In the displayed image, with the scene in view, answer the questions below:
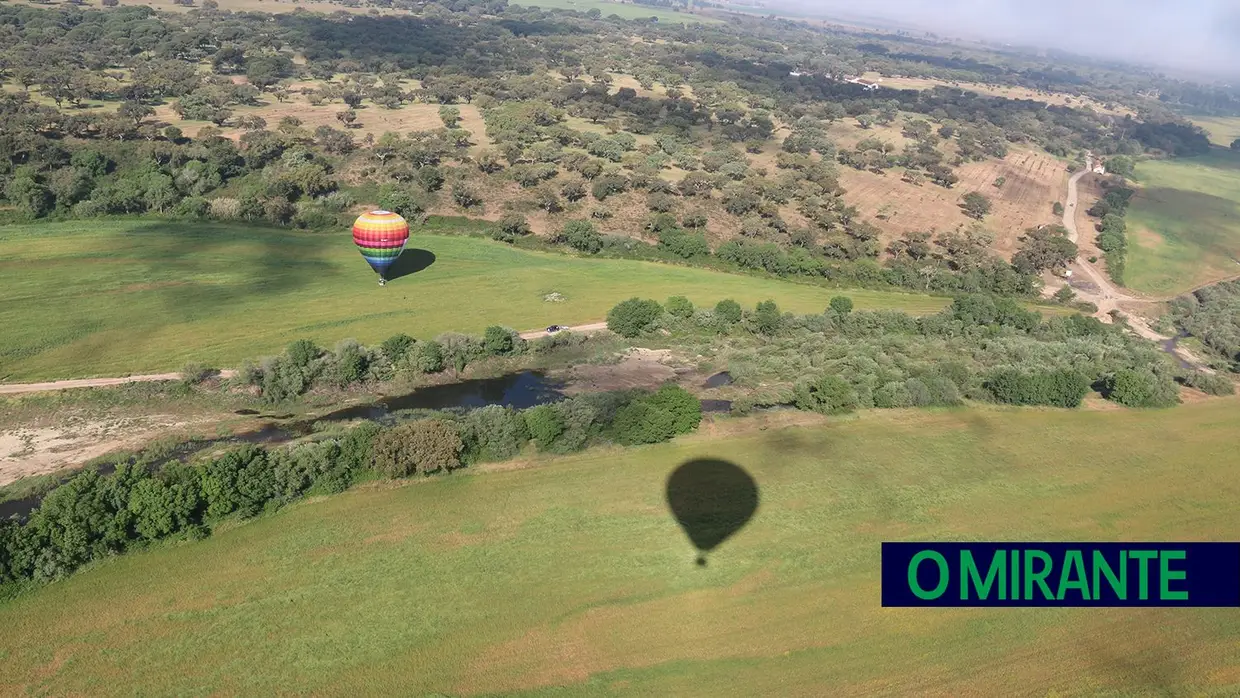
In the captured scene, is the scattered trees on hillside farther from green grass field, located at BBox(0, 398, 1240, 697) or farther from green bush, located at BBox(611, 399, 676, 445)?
green bush, located at BBox(611, 399, 676, 445)

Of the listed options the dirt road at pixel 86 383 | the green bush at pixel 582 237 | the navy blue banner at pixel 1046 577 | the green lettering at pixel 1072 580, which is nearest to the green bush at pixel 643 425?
the navy blue banner at pixel 1046 577

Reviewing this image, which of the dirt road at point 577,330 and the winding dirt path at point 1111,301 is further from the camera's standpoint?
the winding dirt path at point 1111,301

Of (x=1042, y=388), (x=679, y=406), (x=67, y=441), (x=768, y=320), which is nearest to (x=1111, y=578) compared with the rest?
(x=1042, y=388)

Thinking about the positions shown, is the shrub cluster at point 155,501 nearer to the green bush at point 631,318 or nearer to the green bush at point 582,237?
the green bush at point 631,318

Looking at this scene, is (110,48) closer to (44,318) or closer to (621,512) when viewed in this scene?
(44,318)

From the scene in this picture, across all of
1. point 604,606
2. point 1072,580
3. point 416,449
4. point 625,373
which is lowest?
point 1072,580

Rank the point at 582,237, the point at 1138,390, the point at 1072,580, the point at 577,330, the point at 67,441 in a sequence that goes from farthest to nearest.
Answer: the point at 582,237
the point at 577,330
the point at 1138,390
the point at 67,441
the point at 1072,580

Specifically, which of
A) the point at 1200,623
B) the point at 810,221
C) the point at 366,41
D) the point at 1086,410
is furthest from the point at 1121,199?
the point at 366,41

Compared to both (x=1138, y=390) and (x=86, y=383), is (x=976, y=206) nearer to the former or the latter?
(x=1138, y=390)
